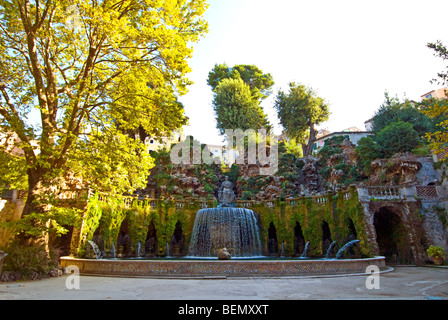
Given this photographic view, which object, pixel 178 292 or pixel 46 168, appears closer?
pixel 178 292

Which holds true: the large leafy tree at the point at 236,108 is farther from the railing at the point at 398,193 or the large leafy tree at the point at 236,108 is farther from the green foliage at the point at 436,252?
the green foliage at the point at 436,252

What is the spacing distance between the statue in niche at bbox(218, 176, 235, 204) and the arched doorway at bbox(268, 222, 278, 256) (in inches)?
418

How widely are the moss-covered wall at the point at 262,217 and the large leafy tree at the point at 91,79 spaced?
553 centimetres

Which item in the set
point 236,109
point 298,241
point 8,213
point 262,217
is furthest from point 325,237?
point 236,109

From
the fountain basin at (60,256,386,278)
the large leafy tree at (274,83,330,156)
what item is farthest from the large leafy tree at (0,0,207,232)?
the large leafy tree at (274,83,330,156)

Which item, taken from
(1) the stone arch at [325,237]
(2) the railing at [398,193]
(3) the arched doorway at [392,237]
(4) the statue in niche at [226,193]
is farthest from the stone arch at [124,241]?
(3) the arched doorway at [392,237]

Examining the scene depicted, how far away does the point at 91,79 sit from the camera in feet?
33.0

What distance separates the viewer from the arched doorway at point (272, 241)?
2268 cm

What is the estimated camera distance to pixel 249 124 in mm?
39594

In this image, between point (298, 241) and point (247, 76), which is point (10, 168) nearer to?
point (298, 241)

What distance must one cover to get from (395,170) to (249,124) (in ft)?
69.1

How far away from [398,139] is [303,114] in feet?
58.0
